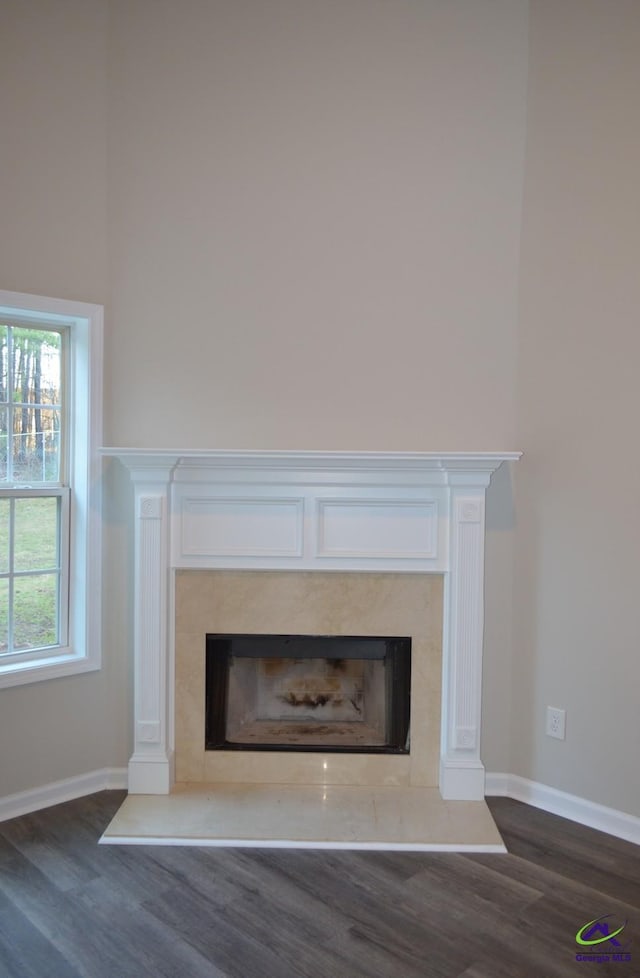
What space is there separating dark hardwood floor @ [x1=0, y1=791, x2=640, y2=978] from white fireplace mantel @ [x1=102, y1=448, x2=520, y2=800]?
0.40 metres

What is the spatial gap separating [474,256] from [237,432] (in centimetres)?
130

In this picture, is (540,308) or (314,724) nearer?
(540,308)

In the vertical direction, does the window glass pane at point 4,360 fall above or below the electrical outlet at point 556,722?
above

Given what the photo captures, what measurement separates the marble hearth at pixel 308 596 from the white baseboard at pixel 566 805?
0.19 m

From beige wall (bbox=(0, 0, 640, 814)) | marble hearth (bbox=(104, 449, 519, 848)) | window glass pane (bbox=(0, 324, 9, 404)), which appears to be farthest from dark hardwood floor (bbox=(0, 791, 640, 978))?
window glass pane (bbox=(0, 324, 9, 404))

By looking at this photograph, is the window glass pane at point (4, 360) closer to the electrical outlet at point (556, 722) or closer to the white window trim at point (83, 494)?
the white window trim at point (83, 494)

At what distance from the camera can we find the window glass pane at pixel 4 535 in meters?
2.72

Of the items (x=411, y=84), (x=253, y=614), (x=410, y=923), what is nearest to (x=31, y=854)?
(x=253, y=614)

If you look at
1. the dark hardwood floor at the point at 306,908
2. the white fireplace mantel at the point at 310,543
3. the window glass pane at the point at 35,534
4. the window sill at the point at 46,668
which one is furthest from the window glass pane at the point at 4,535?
the dark hardwood floor at the point at 306,908

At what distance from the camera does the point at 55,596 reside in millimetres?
2877

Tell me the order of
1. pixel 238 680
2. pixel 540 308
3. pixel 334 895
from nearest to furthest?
pixel 334 895 → pixel 540 308 → pixel 238 680

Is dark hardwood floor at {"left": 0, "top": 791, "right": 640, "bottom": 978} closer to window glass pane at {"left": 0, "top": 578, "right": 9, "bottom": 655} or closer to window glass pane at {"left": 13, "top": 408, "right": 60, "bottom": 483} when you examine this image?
window glass pane at {"left": 0, "top": 578, "right": 9, "bottom": 655}

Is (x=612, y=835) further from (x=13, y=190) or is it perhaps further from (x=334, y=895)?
(x=13, y=190)

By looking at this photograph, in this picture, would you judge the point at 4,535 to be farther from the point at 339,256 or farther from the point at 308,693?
the point at 339,256
